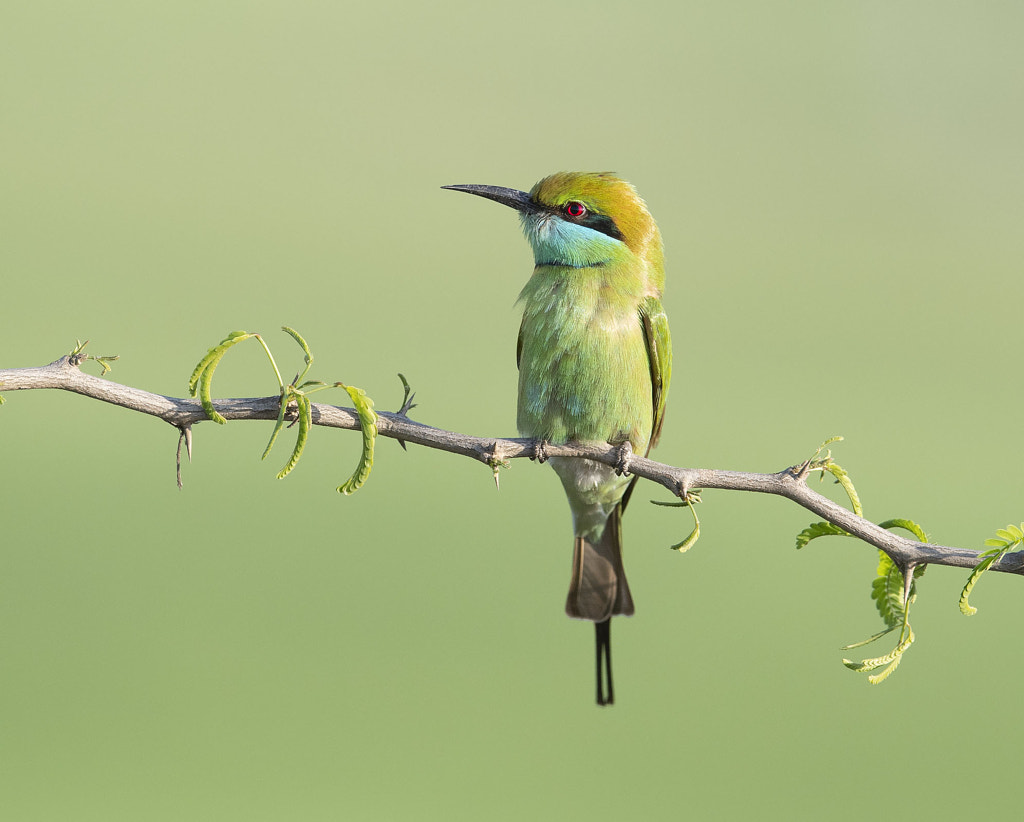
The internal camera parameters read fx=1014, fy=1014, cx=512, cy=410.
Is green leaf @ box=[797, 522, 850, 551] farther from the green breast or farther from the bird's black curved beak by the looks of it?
the bird's black curved beak

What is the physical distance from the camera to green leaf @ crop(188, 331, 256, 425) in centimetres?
136

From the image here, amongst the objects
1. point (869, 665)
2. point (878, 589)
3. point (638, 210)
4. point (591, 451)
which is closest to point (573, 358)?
point (591, 451)

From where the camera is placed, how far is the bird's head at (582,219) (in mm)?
2527

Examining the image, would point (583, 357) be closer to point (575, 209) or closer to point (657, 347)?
point (657, 347)

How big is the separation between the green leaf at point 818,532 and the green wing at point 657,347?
40.2 inches

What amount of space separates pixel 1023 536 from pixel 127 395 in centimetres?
126

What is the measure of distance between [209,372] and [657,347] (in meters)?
1.43

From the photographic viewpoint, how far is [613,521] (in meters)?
2.87

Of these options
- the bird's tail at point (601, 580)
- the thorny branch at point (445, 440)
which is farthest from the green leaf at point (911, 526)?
the bird's tail at point (601, 580)

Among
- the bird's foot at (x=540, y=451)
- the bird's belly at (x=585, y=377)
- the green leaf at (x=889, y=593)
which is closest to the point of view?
the green leaf at (x=889, y=593)

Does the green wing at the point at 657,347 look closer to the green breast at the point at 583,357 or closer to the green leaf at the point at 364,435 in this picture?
the green breast at the point at 583,357

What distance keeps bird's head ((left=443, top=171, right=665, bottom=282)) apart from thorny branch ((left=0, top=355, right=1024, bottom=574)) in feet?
3.03

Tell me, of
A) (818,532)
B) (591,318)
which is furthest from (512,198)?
(818,532)

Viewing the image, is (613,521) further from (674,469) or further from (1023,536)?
(1023,536)
